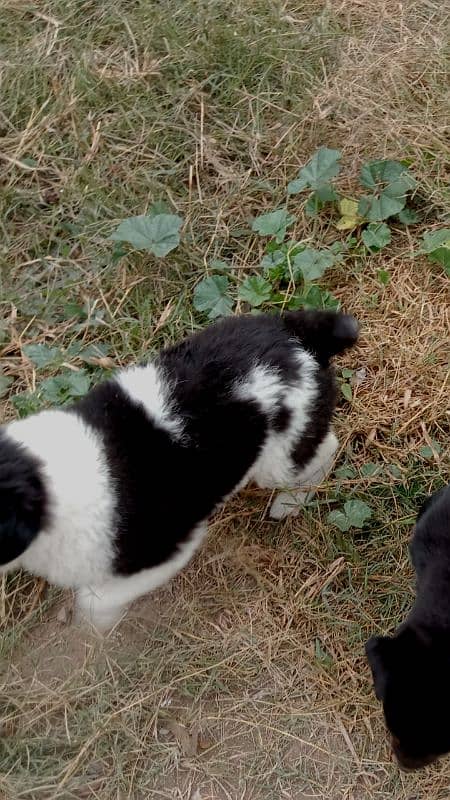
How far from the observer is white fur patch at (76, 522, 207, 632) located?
9.11 feet

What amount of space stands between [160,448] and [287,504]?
79 centimetres

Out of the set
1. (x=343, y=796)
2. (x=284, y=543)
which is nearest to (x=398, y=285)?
(x=284, y=543)

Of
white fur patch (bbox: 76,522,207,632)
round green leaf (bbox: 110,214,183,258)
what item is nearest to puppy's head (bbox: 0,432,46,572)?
white fur patch (bbox: 76,522,207,632)

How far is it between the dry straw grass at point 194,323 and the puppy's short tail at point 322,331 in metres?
0.55

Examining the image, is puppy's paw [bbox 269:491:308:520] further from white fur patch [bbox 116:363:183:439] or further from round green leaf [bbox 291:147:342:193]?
round green leaf [bbox 291:147:342:193]

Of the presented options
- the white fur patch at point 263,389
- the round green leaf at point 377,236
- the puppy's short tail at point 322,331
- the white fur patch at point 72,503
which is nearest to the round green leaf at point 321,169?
the round green leaf at point 377,236

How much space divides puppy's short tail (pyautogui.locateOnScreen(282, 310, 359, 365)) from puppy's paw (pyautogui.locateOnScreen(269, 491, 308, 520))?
23.3 inches

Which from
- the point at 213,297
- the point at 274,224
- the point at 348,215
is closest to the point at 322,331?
the point at 213,297

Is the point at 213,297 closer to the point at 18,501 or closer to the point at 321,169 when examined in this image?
the point at 321,169

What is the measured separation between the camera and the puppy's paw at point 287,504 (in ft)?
10.6

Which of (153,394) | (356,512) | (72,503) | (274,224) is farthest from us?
(274,224)

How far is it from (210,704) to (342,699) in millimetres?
490

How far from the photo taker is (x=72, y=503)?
2574 mm

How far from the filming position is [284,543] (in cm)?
325
